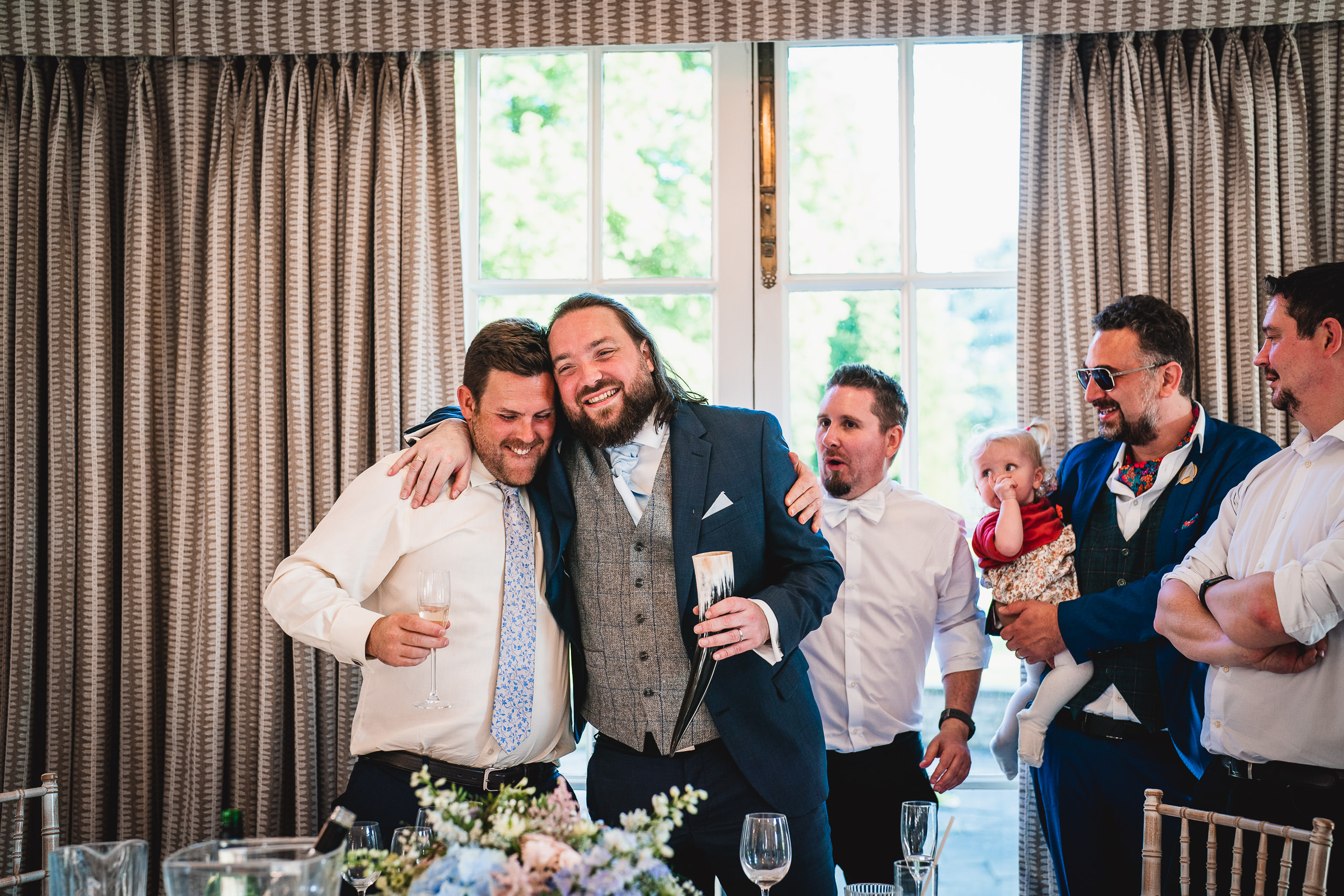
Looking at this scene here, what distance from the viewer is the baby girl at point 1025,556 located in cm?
237

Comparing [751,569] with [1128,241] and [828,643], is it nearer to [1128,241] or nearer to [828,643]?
[828,643]

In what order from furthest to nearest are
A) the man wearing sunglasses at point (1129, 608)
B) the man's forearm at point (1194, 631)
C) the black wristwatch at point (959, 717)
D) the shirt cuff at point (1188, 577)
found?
the black wristwatch at point (959, 717) → the man wearing sunglasses at point (1129, 608) → the shirt cuff at point (1188, 577) → the man's forearm at point (1194, 631)

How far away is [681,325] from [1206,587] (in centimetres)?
168

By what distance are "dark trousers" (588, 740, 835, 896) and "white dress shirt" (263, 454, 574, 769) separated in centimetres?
22

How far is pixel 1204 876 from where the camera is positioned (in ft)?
6.88

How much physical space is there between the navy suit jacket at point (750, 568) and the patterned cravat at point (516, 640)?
0.05m

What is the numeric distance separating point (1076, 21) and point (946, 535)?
1.53 meters

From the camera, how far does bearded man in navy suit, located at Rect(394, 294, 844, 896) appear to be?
205 centimetres

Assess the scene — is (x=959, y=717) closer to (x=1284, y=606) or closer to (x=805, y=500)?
(x=805, y=500)

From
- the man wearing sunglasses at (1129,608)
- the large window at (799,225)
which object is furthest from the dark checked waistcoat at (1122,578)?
the large window at (799,225)

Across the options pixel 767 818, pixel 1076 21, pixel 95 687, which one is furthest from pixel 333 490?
pixel 1076 21

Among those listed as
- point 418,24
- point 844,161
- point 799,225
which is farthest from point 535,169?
point 844,161

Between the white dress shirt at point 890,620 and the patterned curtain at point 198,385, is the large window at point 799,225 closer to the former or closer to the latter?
the patterned curtain at point 198,385

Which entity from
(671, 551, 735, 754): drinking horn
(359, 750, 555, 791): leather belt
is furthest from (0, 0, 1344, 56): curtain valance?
(359, 750, 555, 791): leather belt
